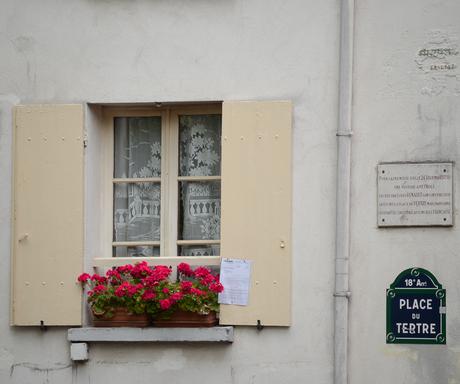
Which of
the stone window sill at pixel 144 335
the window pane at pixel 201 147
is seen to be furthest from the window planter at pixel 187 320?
the window pane at pixel 201 147

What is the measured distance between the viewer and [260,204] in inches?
375

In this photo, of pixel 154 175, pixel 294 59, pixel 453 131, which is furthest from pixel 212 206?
pixel 453 131

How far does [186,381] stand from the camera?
9.54 metres

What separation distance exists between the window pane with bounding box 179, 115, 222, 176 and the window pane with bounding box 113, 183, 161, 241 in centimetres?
31

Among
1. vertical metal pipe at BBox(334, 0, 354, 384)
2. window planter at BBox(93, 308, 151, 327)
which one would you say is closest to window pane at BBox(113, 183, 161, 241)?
window planter at BBox(93, 308, 151, 327)

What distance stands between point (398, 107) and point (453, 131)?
44 centimetres

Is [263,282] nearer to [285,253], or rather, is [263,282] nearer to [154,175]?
[285,253]

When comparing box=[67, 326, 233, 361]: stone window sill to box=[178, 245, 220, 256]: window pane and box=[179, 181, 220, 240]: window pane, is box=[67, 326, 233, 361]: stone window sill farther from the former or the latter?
box=[179, 181, 220, 240]: window pane

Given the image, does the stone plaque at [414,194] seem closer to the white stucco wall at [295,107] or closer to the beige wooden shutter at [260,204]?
the white stucco wall at [295,107]

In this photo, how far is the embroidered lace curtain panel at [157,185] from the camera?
9.98m

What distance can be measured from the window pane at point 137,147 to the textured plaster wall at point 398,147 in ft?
5.42

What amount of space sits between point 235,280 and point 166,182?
1048mm

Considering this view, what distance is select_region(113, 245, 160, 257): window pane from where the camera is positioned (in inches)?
395

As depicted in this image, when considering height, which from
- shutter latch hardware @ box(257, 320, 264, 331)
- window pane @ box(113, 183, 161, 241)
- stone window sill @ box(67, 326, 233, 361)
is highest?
window pane @ box(113, 183, 161, 241)
